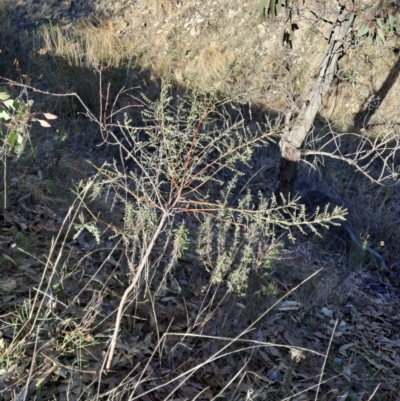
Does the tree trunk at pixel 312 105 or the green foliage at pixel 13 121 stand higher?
the green foliage at pixel 13 121

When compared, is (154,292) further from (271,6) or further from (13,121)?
(271,6)

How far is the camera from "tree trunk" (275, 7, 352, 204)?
168 inches

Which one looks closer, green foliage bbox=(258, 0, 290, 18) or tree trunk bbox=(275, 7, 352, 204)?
green foliage bbox=(258, 0, 290, 18)

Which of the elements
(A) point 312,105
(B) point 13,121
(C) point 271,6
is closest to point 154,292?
(B) point 13,121

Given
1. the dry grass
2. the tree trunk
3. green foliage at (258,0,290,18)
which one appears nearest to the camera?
the dry grass

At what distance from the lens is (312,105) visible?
455 cm

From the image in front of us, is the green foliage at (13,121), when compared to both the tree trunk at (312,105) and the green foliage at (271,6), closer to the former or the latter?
the green foliage at (271,6)

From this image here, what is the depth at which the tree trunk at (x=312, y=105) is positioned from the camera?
427 centimetres

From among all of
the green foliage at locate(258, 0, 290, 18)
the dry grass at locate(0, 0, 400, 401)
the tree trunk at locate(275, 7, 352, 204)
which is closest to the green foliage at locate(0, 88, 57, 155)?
the dry grass at locate(0, 0, 400, 401)

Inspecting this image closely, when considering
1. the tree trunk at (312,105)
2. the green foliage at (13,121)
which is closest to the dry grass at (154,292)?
the tree trunk at (312,105)

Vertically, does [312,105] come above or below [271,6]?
below

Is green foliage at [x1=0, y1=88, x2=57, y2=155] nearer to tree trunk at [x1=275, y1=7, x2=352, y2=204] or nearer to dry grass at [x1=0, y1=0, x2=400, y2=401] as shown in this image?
dry grass at [x1=0, y1=0, x2=400, y2=401]

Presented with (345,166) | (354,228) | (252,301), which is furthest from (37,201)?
(345,166)

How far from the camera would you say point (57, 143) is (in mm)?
5004
